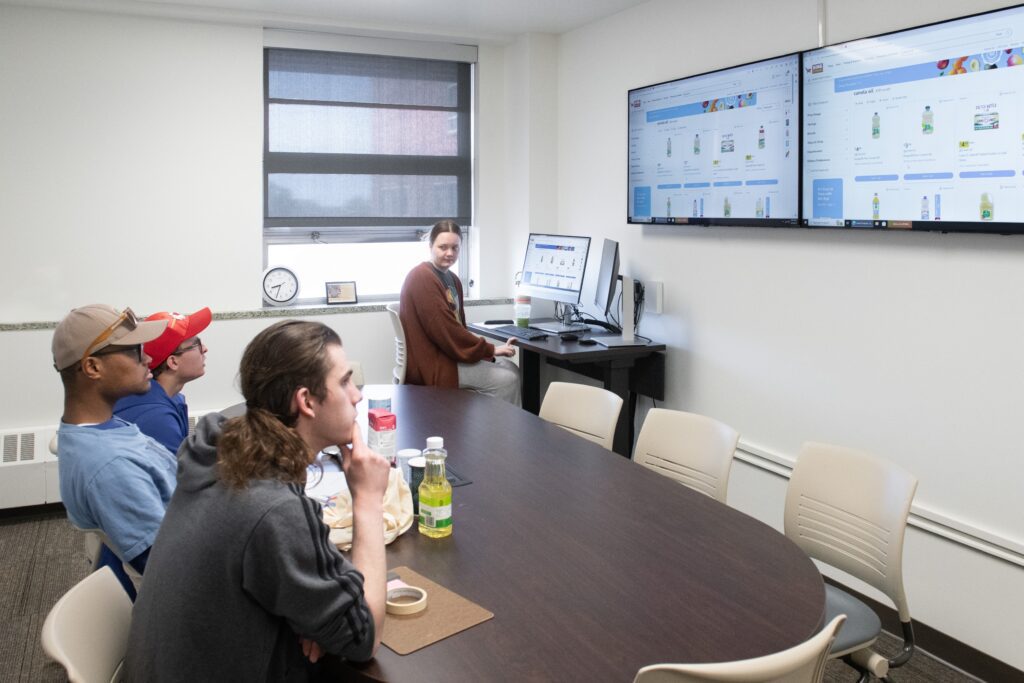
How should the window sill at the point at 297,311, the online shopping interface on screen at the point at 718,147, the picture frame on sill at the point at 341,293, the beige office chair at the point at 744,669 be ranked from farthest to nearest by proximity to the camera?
the picture frame on sill at the point at 341,293 < the window sill at the point at 297,311 < the online shopping interface on screen at the point at 718,147 < the beige office chair at the point at 744,669

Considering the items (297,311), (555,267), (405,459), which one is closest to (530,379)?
(555,267)

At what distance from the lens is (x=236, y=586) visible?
4.74ft

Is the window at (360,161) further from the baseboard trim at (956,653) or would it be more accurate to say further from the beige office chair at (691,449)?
the baseboard trim at (956,653)

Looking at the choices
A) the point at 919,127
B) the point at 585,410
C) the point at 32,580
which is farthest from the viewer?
the point at 32,580

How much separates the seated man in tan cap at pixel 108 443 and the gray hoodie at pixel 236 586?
0.56 m

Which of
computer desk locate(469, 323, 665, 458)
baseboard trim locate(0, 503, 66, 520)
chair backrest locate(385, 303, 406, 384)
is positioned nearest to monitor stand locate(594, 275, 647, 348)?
computer desk locate(469, 323, 665, 458)

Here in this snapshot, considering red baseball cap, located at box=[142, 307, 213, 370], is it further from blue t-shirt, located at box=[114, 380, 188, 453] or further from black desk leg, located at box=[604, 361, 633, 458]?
black desk leg, located at box=[604, 361, 633, 458]

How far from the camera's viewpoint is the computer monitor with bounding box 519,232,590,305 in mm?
4965

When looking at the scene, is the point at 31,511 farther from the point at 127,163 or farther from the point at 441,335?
the point at 441,335

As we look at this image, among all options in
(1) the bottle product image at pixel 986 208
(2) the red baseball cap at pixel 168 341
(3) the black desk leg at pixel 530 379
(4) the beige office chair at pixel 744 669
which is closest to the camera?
(4) the beige office chair at pixel 744 669

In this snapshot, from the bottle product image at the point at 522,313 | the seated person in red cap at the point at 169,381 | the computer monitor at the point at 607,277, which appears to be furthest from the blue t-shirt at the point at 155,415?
the bottle product image at the point at 522,313

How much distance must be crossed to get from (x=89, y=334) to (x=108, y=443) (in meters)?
0.27

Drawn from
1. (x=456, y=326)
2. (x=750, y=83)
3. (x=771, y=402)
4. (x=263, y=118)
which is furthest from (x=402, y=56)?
(x=771, y=402)

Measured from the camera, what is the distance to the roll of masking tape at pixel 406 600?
5.68 feet
